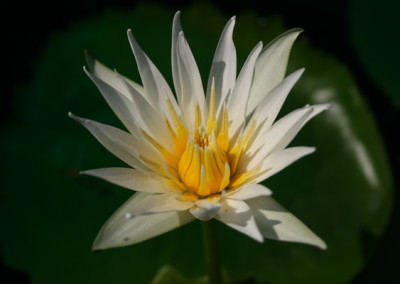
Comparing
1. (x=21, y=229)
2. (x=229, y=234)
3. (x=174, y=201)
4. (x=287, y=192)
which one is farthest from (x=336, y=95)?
(x=21, y=229)

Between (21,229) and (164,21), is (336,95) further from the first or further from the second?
(21,229)

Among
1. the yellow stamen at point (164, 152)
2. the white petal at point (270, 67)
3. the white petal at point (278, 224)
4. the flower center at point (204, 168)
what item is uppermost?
the white petal at point (270, 67)

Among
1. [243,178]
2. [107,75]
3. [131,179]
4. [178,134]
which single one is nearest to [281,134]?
[243,178]

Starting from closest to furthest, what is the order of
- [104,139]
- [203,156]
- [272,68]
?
[104,139]
[203,156]
[272,68]

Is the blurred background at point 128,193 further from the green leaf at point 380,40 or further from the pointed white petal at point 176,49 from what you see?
the pointed white petal at point 176,49

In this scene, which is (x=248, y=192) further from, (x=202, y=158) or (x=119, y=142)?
(x=119, y=142)

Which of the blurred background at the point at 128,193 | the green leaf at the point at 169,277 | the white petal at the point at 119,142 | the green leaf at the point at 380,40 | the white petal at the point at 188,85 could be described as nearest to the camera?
the white petal at the point at 119,142

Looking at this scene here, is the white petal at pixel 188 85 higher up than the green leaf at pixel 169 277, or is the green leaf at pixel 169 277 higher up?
the white petal at pixel 188 85

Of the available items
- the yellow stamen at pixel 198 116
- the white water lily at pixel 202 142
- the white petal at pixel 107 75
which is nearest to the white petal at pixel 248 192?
the white water lily at pixel 202 142

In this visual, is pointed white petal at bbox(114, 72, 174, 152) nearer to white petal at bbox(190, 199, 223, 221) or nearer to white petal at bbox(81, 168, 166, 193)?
white petal at bbox(81, 168, 166, 193)
